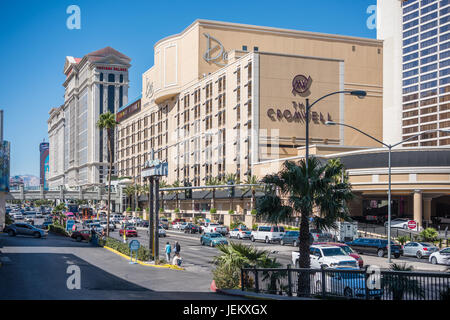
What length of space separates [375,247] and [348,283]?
92.4 ft

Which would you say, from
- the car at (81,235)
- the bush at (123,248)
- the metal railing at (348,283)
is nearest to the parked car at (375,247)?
the bush at (123,248)

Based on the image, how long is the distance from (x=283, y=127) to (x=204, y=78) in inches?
861

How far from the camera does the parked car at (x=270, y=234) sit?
175ft

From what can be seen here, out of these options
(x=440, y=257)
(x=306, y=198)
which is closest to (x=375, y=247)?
(x=440, y=257)

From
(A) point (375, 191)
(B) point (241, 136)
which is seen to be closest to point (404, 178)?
(A) point (375, 191)

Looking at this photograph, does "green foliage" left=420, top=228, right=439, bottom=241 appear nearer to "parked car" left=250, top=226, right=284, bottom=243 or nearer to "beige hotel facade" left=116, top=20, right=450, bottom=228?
"beige hotel facade" left=116, top=20, right=450, bottom=228

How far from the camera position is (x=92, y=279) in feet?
82.9

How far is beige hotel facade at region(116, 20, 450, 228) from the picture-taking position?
82.9 metres

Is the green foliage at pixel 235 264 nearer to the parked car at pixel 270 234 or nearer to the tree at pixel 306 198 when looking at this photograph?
the tree at pixel 306 198

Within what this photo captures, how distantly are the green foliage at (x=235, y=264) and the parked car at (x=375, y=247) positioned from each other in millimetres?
22935

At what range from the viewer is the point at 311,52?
349 feet

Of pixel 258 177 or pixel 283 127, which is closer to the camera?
pixel 258 177

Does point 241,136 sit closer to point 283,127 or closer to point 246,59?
point 283,127

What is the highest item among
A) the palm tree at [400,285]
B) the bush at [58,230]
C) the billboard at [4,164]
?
the billboard at [4,164]
